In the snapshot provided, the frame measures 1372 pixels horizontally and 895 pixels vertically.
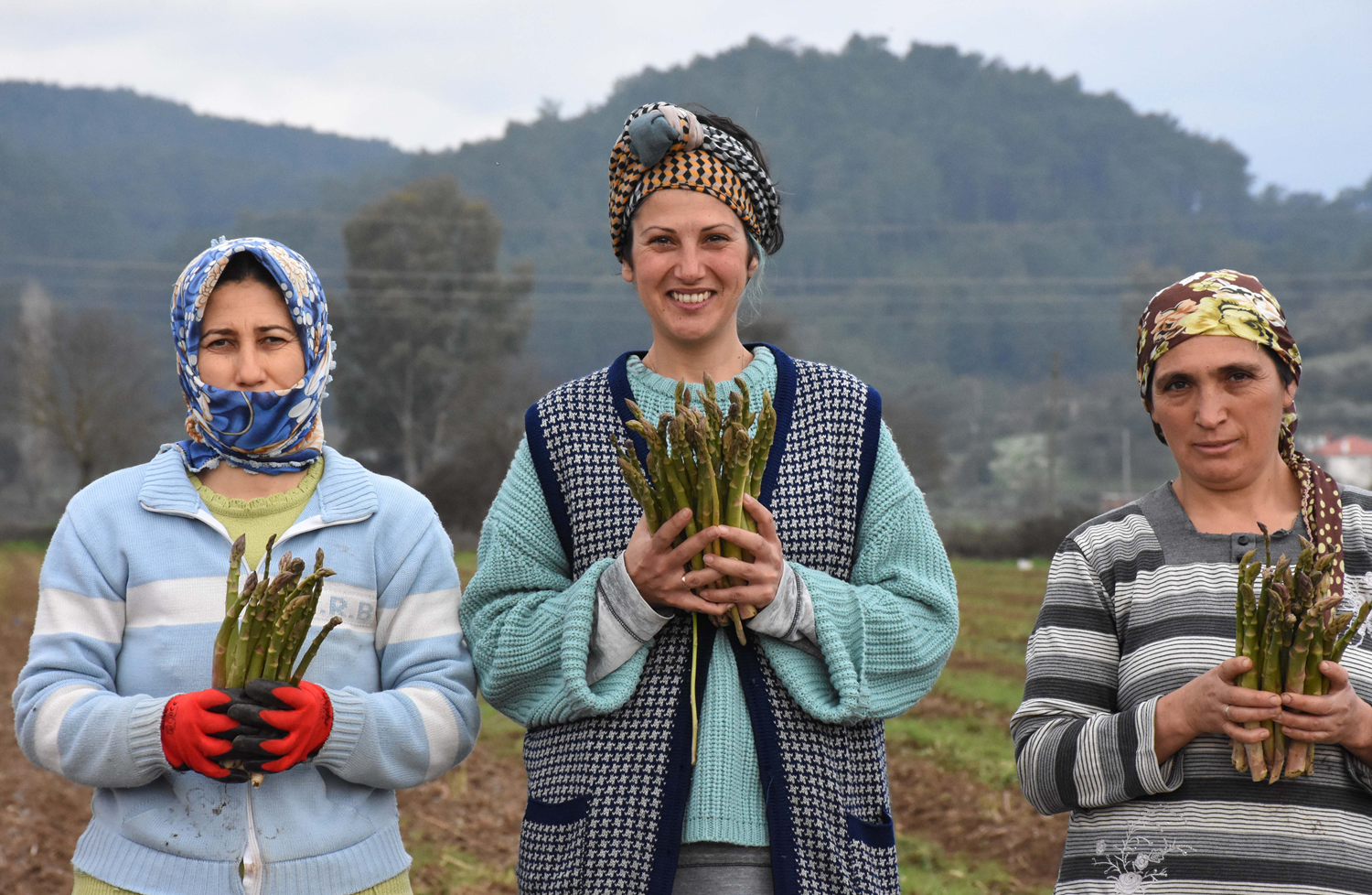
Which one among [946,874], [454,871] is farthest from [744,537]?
[946,874]

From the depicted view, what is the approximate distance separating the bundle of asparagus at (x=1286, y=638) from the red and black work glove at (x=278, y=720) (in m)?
2.00

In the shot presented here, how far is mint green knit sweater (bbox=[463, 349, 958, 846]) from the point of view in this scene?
2.94m

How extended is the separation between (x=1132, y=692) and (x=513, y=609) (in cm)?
146

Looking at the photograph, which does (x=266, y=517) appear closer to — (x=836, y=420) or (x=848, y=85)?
(x=836, y=420)

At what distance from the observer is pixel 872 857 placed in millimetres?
2965

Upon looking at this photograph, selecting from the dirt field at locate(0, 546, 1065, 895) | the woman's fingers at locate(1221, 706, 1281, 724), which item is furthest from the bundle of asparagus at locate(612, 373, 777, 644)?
the dirt field at locate(0, 546, 1065, 895)

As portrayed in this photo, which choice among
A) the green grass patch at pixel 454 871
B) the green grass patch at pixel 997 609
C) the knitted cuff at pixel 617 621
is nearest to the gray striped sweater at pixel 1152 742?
the knitted cuff at pixel 617 621

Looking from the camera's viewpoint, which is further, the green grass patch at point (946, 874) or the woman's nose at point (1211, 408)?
the green grass patch at point (946, 874)

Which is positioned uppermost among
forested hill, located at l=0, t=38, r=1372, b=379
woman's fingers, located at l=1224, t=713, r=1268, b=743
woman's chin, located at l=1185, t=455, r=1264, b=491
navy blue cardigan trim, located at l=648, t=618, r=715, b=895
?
forested hill, located at l=0, t=38, r=1372, b=379

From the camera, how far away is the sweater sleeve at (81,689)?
9.19 ft

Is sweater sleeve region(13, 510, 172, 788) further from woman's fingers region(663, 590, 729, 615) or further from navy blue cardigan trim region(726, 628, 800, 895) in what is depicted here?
navy blue cardigan trim region(726, 628, 800, 895)

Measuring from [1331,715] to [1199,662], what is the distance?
301 millimetres

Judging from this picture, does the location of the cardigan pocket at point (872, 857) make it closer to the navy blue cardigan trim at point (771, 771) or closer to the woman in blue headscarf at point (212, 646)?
the navy blue cardigan trim at point (771, 771)

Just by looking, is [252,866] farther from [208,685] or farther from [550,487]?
[550,487]
